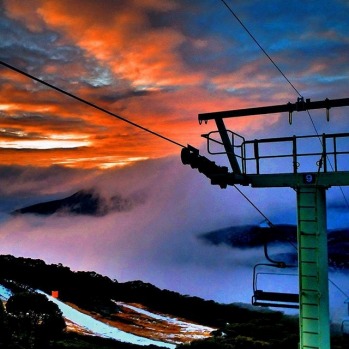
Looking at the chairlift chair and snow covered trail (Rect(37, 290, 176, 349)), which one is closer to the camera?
the chairlift chair

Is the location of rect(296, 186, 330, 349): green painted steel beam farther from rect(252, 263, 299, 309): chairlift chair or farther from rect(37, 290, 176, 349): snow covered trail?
rect(37, 290, 176, 349): snow covered trail

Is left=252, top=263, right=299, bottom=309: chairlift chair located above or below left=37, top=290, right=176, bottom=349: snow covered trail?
above

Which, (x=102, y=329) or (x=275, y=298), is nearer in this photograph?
(x=275, y=298)

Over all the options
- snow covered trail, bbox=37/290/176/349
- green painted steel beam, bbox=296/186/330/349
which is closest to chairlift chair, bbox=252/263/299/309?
green painted steel beam, bbox=296/186/330/349

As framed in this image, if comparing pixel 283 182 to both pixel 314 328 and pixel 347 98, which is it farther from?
pixel 314 328

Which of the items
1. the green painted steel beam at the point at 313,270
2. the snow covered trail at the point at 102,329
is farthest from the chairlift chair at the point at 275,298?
the snow covered trail at the point at 102,329

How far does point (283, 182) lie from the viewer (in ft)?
53.5

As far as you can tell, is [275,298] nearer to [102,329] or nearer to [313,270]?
[313,270]

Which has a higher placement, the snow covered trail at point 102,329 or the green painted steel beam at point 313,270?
the green painted steel beam at point 313,270

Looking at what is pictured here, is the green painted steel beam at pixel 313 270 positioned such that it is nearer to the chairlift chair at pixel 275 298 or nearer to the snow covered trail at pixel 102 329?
the chairlift chair at pixel 275 298

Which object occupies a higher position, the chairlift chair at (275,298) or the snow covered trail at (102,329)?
the chairlift chair at (275,298)

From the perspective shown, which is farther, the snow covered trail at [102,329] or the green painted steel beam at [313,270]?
the snow covered trail at [102,329]

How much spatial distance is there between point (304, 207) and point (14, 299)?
77866 mm

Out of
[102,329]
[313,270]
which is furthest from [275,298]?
[102,329]
